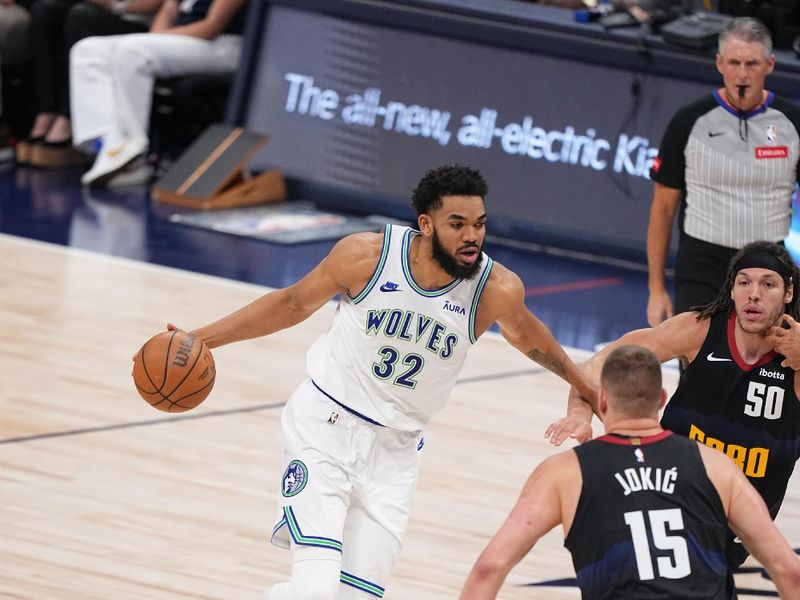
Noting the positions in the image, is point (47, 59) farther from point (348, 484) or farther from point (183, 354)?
point (348, 484)

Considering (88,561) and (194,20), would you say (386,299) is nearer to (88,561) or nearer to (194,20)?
(88,561)

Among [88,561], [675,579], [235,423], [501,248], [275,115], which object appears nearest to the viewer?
[675,579]

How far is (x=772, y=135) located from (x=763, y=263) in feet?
6.30

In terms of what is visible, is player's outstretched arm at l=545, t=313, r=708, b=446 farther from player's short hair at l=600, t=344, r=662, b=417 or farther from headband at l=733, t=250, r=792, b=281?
player's short hair at l=600, t=344, r=662, b=417

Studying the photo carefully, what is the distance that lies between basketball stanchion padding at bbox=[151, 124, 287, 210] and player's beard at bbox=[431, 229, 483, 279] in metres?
8.08

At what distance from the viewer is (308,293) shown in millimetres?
5598

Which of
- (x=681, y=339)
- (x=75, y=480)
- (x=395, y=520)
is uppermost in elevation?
(x=681, y=339)

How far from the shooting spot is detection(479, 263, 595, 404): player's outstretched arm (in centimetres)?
554

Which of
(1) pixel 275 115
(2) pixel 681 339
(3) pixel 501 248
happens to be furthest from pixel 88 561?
(1) pixel 275 115

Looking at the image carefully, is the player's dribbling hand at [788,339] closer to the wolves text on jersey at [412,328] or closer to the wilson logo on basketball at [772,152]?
the wolves text on jersey at [412,328]

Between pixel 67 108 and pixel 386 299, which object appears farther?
pixel 67 108

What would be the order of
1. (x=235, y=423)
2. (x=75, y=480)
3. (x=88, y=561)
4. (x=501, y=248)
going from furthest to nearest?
1. (x=501, y=248)
2. (x=235, y=423)
3. (x=75, y=480)
4. (x=88, y=561)

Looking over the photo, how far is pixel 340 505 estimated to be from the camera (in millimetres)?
5422

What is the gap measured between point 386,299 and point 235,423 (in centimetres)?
319
